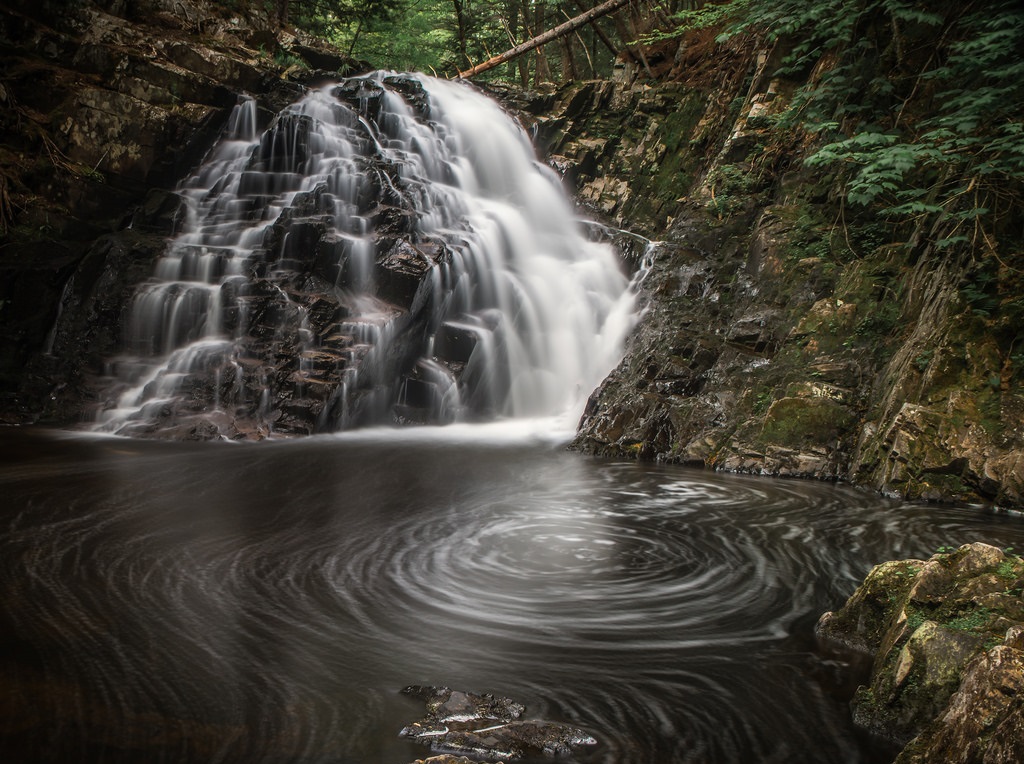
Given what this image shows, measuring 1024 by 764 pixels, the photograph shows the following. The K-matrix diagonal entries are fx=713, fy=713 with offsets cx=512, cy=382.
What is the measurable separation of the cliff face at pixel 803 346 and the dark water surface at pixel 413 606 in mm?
673

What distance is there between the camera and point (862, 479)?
314 inches

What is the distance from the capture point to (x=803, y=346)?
9.39 metres

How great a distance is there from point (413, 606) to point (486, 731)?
5.35ft

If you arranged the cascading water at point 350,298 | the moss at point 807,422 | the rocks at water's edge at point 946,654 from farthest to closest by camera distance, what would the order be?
the cascading water at point 350,298 < the moss at point 807,422 < the rocks at water's edge at point 946,654

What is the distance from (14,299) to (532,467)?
394 inches

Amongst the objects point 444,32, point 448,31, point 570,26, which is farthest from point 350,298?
point 444,32

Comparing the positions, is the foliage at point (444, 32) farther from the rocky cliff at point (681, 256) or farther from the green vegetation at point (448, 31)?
the rocky cliff at point (681, 256)

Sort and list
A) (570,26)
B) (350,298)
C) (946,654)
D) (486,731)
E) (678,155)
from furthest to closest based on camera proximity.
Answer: (570,26) → (678,155) → (350,298) → (486,731) → (946,654)

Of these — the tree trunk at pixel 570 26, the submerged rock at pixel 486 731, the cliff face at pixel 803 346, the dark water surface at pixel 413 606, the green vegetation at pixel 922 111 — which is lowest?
the dark water surface at pixel 413 606

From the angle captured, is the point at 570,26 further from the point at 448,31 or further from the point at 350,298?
the point at 350,298

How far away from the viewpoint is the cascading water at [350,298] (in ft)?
39.1

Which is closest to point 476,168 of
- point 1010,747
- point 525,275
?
point 525,275

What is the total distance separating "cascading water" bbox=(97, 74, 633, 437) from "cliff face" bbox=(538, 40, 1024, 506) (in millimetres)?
2150

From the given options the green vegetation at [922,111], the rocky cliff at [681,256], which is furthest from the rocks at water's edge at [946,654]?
the green vegetation at [922,111]
